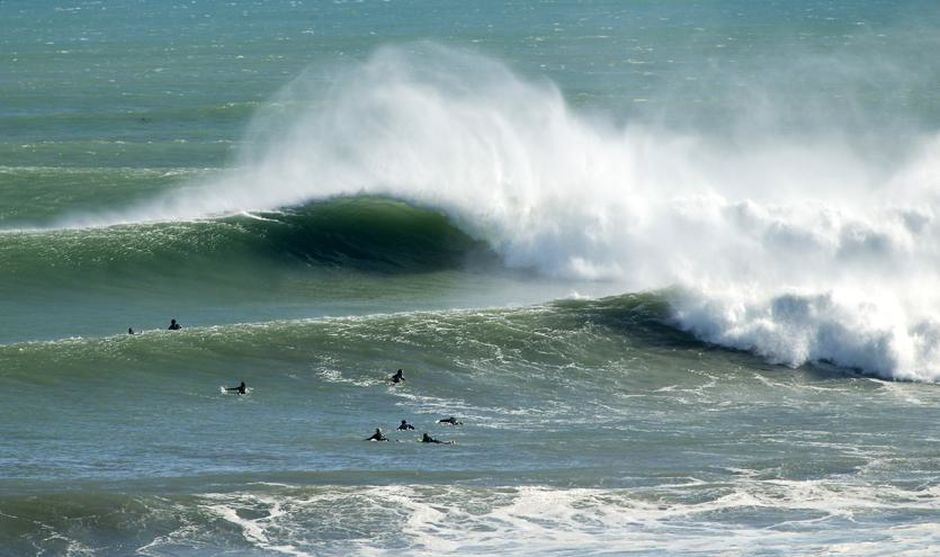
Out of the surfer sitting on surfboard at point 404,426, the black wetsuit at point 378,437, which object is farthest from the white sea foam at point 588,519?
the surfer sitting on surfboard at point 404,426

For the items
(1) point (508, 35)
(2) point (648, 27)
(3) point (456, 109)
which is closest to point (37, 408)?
(3) point (456, 109)

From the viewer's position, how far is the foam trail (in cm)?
3584

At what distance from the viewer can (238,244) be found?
4381cm

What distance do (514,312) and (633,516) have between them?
1256cm

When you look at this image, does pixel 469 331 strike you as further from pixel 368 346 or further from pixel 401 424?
pixel 401 424

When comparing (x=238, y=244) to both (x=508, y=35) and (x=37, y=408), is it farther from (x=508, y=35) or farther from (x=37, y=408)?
(x=508, y=35)

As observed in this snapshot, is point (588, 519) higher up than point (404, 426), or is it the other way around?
point (404, 426)

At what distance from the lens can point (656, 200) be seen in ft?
150

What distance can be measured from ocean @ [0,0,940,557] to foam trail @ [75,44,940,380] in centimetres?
11

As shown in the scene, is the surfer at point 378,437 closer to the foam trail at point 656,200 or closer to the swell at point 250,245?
the foam trail at point 656,200

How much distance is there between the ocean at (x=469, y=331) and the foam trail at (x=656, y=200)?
0.11 metres

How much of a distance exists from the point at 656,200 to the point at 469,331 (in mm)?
12390

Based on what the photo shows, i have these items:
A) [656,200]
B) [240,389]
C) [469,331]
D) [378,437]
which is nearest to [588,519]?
[378,437]

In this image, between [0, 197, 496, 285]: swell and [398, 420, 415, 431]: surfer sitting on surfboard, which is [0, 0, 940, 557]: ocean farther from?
[398, 420, 415, 431]: surfer sitting on surfboard
